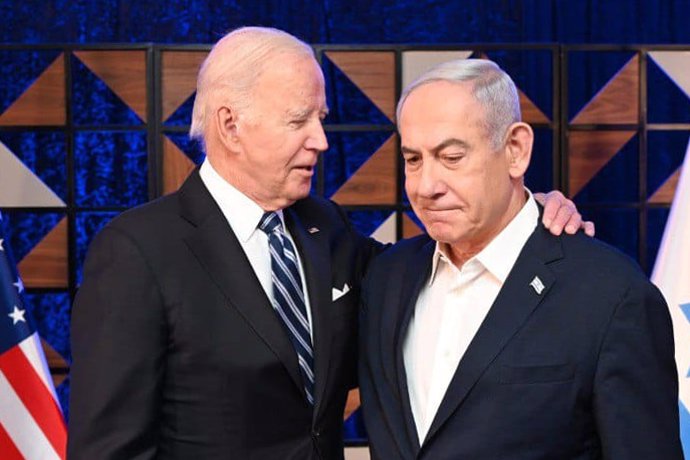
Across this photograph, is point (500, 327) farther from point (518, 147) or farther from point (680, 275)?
point (680, 275)

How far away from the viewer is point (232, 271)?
192 centimetres

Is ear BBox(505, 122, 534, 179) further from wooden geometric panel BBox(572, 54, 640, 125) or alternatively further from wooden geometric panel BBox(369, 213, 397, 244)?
wooden geometric panel BBox(572, 54, 640, 125)

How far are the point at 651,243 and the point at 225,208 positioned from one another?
3.30m

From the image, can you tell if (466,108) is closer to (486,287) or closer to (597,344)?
(486,287)

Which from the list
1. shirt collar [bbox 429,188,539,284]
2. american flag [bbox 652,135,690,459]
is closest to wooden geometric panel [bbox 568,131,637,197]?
american flag [bbox 652,135,690,459]

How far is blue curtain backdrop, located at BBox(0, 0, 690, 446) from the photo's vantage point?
14.8ft

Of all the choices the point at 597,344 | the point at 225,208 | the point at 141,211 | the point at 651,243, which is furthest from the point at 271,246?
the point at 651,243

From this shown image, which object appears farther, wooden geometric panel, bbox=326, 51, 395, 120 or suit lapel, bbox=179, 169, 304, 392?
wooden geometric panel, bbox=326, 51, 395, 120

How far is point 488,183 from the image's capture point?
5.72ft

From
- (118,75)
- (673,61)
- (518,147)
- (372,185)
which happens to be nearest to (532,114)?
(673,61)

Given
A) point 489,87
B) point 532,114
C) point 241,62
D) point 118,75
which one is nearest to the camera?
point 489,87

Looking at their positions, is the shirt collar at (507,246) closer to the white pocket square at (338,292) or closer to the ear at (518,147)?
the ear at (518,147)

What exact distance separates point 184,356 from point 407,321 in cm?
40

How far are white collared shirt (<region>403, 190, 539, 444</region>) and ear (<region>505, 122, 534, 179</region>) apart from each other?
90 mm
